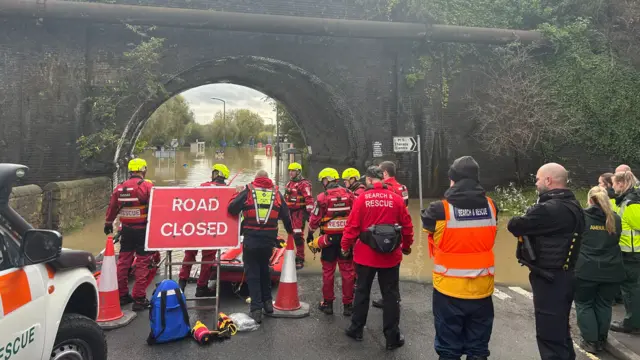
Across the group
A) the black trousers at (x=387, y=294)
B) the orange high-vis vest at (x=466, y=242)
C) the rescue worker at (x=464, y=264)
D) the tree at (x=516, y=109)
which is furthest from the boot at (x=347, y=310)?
the tree at (x=516, y=109)

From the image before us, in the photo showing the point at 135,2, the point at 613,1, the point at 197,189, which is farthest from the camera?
the point at 613,1

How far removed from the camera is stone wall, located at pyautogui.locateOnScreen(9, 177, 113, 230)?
9.22 metres

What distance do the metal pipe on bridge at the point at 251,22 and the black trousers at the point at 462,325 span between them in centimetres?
1255

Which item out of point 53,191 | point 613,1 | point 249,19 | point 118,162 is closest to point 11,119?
point 118,162

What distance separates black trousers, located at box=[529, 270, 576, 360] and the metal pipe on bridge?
12.7m

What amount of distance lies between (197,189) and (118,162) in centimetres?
1092

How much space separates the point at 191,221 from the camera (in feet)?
17.5

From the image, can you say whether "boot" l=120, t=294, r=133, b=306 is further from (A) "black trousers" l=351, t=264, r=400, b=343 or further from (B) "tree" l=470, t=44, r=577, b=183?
(B) "tree" l=470, t=44, r=577, b=183

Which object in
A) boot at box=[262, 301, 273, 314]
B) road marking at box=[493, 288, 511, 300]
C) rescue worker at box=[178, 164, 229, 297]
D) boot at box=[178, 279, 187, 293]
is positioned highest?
rescue worker at box=[178, 164, 229, 297]

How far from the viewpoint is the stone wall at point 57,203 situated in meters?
9.22

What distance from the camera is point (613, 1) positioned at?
687 inches

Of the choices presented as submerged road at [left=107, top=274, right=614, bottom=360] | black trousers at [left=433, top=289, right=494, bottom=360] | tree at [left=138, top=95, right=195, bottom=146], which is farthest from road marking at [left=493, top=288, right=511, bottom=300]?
tree at [left=138, top=95, right=195, bottom=146]

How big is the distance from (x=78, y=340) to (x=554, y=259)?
12.5ft

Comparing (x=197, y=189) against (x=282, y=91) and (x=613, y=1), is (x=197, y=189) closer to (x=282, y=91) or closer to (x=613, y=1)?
(x=282, y=91)
